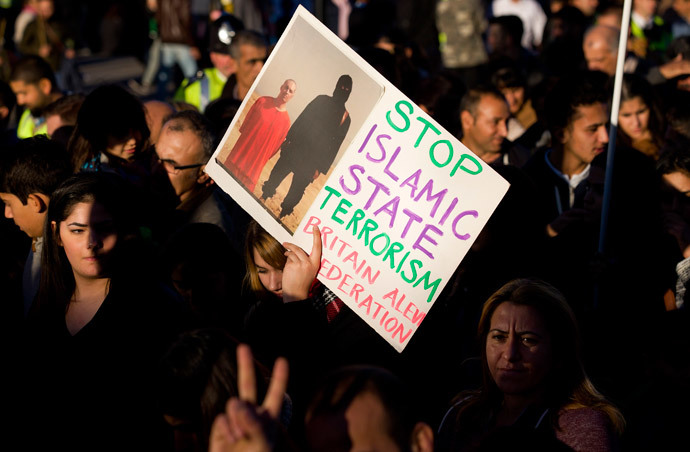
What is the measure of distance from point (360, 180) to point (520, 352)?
0.84 metres

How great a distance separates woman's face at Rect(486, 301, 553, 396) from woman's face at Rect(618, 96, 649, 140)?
2883mm

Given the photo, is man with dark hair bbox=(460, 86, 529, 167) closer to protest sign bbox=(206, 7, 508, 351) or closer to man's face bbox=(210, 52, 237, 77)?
protest sign bbox=(206, 7, 508, 351)

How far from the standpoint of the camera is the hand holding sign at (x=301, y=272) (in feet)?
10.1

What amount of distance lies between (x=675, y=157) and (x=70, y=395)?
128 inches

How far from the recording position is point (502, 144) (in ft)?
18.4

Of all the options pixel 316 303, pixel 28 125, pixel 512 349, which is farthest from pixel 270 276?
pixel 28 125

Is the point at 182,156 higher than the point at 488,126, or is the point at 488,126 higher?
the point at 488,126

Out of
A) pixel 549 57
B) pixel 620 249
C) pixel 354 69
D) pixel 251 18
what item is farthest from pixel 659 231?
pixel 251 18

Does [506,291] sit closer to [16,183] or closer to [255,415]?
[255,415]

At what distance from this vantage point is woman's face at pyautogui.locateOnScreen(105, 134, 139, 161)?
4.77 m

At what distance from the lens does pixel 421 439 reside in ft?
Answer: 6.92

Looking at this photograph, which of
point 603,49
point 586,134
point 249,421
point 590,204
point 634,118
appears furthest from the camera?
point 603,49

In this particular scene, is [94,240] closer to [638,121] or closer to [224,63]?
[638,121]

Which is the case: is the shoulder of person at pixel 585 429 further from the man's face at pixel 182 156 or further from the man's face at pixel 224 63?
the man's face at pixel 224 63
